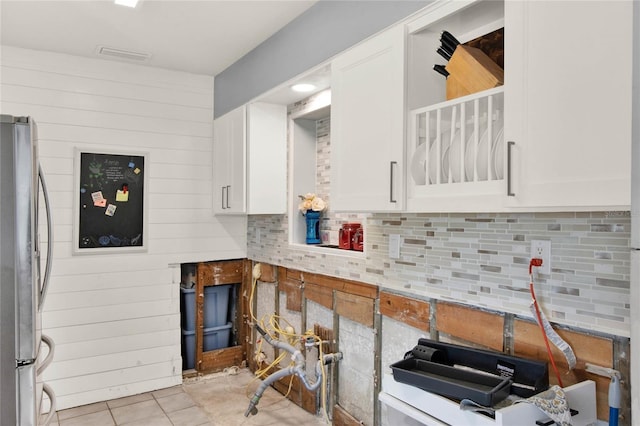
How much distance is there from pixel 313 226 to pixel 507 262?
174cm

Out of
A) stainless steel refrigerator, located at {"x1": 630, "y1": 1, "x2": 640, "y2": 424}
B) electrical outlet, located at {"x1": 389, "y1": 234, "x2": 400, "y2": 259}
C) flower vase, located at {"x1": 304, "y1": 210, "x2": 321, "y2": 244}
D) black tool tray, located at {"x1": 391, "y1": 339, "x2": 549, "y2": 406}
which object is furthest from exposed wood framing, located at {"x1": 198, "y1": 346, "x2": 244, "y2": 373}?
stainless steel refrigerator, located at {"x1": 630, "y1": 1, "x2": 640, "y2": 424}

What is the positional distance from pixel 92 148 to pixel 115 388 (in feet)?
6.14

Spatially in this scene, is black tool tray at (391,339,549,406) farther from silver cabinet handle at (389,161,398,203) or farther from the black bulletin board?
A: the black bulletin board

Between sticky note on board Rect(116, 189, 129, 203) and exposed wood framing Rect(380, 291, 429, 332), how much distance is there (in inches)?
89.4

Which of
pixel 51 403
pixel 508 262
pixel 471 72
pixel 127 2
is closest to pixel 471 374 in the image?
pixel 508 262

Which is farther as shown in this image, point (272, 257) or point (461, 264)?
point (272, 257)

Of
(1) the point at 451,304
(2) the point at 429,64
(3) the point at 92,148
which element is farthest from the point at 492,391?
(3) the point at 92,148

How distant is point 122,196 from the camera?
3.60 meters

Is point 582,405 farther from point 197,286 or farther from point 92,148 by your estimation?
point 92,148

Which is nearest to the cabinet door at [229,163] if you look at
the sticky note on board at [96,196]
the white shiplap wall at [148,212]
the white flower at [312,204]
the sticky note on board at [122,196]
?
the white shiplap wall at [148,212]

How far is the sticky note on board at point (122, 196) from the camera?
11.8ft

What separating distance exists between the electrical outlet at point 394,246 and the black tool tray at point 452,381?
2.38 feet

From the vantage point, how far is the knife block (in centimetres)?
158

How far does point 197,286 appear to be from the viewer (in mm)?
3900
